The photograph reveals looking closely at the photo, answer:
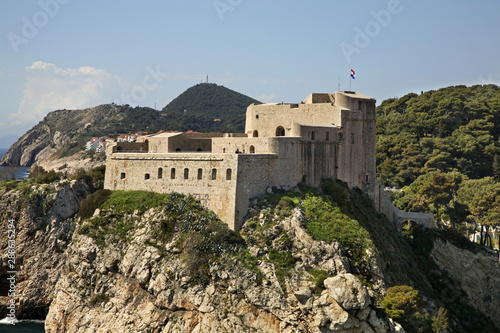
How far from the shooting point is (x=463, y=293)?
4991cm

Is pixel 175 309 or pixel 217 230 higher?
pixel 217 230

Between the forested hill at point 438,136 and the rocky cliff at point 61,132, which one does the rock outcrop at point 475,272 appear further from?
the rocky cliff at point 61,132

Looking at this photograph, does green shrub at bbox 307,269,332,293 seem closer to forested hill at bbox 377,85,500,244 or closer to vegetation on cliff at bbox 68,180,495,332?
vegetation on cliff at bbox 68,180,495,332

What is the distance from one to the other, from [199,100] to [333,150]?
15179 cm

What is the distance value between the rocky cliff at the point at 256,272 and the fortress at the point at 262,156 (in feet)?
3.98

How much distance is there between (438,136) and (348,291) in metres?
54.8

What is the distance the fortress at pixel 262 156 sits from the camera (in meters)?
43.0

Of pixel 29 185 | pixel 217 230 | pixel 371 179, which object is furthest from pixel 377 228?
pixel 29 185

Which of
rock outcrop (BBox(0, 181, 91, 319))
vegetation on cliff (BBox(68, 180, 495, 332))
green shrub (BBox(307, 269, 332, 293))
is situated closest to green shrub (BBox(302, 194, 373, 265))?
vegetation on cliff (BBox(68, 180, 495, 332))

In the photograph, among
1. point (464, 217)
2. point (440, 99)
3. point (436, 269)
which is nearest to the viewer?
point (436, 269)

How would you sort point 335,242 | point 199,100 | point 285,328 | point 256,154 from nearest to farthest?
point 285,328
point 335,242
point 256,154
point 199,100

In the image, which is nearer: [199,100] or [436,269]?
[436,269]

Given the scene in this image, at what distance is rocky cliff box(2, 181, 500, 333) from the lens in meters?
37.5

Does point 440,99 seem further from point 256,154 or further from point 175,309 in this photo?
point 175,309
